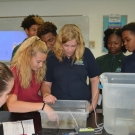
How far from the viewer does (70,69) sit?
61.6 inches

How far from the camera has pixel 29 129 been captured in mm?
1186

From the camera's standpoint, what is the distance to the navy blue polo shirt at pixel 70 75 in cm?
156

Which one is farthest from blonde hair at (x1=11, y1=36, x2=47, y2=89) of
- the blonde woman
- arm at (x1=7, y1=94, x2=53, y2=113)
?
arm at (x1=7, y1=94, x2=53, y2=113)

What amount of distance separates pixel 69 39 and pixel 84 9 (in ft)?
6.12

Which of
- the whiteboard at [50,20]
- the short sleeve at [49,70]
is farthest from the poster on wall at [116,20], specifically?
the short sleeve at [49,70]

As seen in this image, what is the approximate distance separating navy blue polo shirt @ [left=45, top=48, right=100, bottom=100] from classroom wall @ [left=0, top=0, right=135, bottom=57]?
1687 mm

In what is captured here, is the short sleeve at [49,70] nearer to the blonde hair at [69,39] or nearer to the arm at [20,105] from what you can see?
the blonde hair at [69,39]

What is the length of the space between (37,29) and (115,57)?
89 centimetres

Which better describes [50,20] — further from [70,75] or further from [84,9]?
[70,75]

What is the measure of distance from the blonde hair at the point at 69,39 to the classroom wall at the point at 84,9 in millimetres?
→ 1735

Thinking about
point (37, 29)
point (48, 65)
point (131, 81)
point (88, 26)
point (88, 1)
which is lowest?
point (131, 81)

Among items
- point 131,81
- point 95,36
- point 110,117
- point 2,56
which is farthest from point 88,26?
point 110,117

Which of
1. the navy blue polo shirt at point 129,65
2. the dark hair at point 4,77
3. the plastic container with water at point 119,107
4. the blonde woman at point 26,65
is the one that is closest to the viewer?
the dark hair at point 4,77

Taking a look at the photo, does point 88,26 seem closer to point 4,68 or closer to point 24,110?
point 24,110
